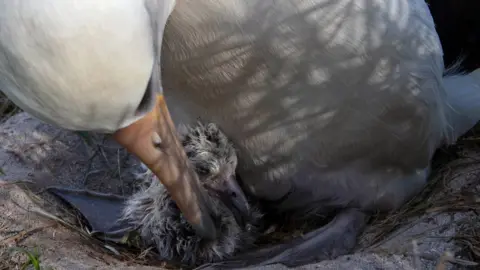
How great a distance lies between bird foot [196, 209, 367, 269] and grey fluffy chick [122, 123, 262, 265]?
2.2 inches

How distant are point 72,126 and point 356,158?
1006 millimetres

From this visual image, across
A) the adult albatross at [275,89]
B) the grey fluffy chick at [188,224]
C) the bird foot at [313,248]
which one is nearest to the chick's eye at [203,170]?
the grey fluffy chick at [188,224]

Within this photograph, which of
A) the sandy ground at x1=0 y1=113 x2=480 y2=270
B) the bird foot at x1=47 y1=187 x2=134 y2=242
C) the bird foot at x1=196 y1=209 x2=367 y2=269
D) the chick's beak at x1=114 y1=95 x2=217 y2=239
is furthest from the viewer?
the bird foot at x1=47 y1=187 x2=134 y2=242

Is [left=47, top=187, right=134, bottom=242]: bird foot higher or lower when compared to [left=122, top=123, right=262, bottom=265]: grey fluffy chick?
lower

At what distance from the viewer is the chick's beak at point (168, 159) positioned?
5.51 feet

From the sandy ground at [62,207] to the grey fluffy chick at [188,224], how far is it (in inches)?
6.2

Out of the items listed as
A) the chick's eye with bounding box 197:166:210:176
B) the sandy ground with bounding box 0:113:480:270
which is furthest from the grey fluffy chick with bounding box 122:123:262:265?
the sandy ground with bounding box 0:113:480:270

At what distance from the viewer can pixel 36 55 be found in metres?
1.37

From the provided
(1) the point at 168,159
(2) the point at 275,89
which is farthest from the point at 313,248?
(1) the point at 168,159

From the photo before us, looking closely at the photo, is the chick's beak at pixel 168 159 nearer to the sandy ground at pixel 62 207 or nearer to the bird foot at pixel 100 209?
the sandy ground at pixel 62 207

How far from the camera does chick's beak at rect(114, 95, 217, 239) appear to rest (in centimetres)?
168

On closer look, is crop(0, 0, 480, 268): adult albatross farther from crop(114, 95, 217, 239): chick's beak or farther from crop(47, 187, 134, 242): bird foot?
crop(47, 187, 134, 242): bird foot

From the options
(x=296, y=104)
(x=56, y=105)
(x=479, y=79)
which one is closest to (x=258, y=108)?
(x=296, y=104)

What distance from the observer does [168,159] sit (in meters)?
1.85
